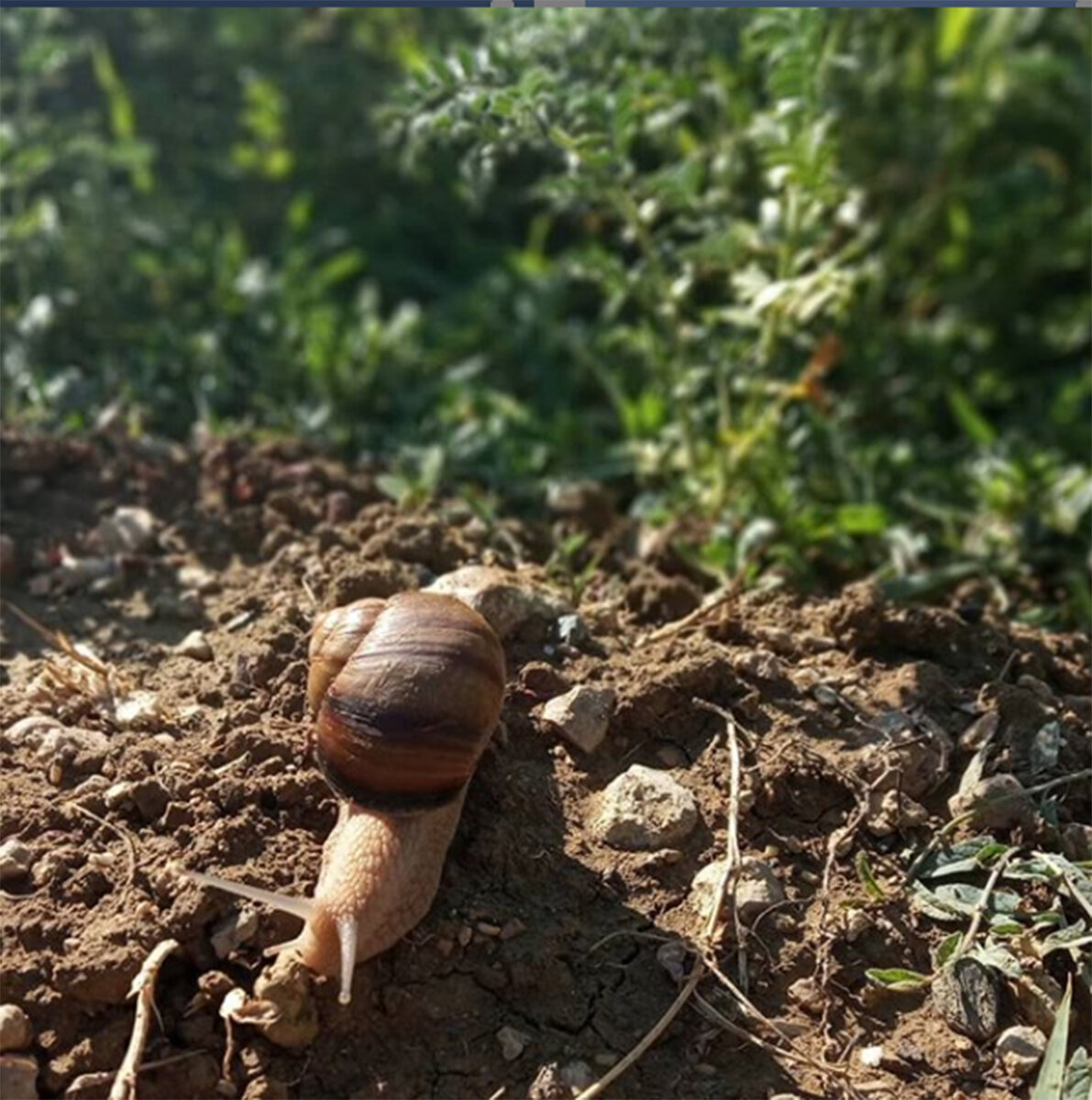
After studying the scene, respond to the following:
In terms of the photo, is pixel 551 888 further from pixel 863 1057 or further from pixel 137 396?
pixel 137 396

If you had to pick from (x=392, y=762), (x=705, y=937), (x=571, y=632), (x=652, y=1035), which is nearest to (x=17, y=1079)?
(x=392, y=762)

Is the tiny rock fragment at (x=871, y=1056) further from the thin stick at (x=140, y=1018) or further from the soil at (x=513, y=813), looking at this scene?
the thin stick at (x=140, y=1018)

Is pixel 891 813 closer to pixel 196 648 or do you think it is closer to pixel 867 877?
pixel 867 877

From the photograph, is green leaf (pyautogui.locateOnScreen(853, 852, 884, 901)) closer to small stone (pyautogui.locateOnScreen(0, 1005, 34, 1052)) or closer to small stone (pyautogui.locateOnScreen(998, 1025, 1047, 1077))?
small stone (pyautogui.locateOnScreen(998, 1025, 1047, 1077))

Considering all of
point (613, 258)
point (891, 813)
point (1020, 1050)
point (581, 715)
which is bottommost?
point (1020, 1050)

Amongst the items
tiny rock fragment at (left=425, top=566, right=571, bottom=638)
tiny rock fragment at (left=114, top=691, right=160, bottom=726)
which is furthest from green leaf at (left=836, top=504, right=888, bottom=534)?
tiny rock fragment at (left=114, top=691, right=160, bottom=726)

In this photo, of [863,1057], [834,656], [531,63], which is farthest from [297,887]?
[531,63]
